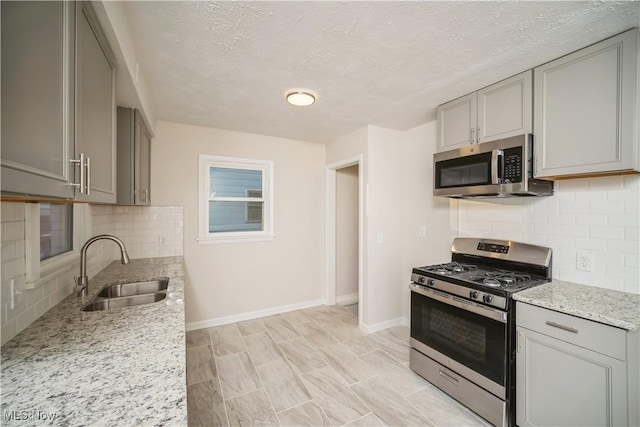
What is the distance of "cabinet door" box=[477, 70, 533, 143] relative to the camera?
190 cm

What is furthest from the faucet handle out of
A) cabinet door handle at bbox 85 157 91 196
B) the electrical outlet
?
the electrical outlet

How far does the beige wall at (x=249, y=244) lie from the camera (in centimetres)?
315

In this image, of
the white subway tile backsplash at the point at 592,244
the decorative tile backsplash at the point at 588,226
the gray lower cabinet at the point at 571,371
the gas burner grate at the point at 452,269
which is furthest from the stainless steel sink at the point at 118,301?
the white subway tile backsplash at the point at 592,244

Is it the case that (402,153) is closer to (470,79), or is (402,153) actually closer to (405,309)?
(470,79)

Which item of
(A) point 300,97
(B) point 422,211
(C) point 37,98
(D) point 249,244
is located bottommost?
(D) point 249,244

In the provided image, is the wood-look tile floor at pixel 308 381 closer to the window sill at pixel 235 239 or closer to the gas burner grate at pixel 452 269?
the gas burner grate at pixel 452 269

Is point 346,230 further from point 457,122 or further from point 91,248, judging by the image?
point 91,248

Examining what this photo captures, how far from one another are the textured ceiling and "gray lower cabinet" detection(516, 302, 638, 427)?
1.61 m

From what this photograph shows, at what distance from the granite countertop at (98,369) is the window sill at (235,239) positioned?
179 cm

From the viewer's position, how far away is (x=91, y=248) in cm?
219

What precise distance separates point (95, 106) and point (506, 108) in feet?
8.40

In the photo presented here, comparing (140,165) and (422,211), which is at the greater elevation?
(140,165)

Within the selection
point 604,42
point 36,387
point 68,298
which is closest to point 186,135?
point 68,298

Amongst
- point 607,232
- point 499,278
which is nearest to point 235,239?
point 499,278
